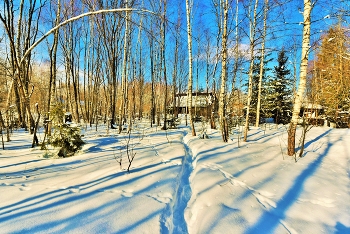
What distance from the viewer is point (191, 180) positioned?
148 inches

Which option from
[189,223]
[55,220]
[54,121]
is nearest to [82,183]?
[55,220]

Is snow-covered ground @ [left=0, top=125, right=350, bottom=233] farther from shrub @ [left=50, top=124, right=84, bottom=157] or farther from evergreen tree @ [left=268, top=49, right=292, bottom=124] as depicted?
evergreen tree @ [left=268, top=49, right=292, bottom=124]

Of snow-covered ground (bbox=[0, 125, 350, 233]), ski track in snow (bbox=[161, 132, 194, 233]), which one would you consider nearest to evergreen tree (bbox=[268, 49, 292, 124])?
snow-covered ground (bbox=[0, 125, 350, 233])

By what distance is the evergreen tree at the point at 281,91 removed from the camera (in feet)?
54.1

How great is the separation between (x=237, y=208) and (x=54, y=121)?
16.6 feet

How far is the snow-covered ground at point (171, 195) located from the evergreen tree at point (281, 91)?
42.1 feet

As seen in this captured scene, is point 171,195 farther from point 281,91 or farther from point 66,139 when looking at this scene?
point 281,91

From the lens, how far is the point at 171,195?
299 centimetres

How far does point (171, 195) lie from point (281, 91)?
1719 cm

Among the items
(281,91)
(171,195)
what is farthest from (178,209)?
(281,91)

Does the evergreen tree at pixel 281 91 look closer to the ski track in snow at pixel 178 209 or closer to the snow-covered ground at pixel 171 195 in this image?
the snow-covered ground at pixel 171 195

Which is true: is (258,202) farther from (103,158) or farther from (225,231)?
(103,158)

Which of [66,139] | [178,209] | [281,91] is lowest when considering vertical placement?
[178,209]

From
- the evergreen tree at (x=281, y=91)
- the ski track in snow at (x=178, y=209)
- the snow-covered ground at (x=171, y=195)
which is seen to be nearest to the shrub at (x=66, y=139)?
the snow-covered ground at (x=171, y=195)
